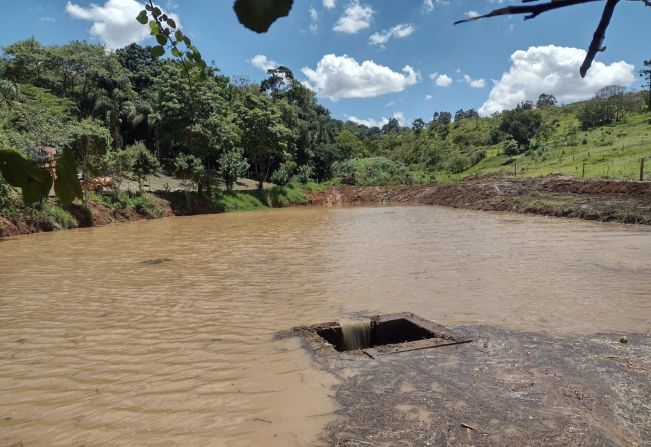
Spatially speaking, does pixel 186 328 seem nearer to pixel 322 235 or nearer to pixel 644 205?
pixel 322 235

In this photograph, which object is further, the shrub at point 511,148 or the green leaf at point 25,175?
the shrub at point 511,148

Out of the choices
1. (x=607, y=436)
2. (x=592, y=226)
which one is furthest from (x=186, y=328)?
(x=592, y=226)

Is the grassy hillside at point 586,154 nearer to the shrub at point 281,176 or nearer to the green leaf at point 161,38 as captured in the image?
the shrub at point 281,176

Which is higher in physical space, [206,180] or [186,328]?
[206,180]

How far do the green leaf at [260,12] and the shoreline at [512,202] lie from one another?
19.9 metres

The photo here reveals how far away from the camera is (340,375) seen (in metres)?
4.95

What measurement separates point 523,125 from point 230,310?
49731mm

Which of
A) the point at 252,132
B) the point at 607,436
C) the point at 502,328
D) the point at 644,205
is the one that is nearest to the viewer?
the point at 607,436

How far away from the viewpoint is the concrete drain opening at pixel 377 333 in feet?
19.6

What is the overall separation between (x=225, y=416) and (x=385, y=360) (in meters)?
1.86

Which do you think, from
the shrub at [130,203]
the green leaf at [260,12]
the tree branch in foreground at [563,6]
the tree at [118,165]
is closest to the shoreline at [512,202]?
the shrub at [130,203]

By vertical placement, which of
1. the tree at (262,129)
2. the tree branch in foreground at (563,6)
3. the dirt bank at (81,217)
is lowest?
the dirt bank at (81,217)

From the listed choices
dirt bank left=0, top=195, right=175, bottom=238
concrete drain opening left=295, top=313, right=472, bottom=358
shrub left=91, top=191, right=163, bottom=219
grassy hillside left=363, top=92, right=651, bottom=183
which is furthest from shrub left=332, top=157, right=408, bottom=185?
concrete drain opening left=295, top=313, right=472, bottom=358

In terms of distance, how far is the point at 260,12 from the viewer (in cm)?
84
